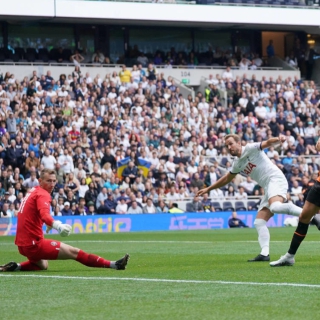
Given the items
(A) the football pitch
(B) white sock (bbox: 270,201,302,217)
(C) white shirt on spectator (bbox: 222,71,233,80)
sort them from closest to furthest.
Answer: (A) the football pitch < (B) white sock (bbox: 270,201,302,217) < (C) white shirt on spectator (bbox: 222,71,233,80)

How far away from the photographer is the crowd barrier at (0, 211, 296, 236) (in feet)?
87.8

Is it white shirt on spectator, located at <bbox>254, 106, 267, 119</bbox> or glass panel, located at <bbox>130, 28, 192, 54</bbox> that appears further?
glass panel, located at <bbox>130, 28, 192, 54</bbox>

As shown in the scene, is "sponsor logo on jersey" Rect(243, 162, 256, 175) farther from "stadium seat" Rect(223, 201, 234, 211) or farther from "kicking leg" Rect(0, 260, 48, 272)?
"stadium seat" Rect(223, 201, 234, 211)

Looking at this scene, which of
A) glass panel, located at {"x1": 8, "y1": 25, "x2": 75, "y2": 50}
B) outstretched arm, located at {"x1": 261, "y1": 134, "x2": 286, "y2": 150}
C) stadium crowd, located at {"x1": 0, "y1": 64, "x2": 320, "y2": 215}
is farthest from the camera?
glass panel, located at {"x1": 8, "y1": 25, "x2": 75, "y2": 50}

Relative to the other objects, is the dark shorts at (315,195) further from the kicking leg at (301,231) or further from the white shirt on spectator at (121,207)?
the white shirt on spectator at (121,207)

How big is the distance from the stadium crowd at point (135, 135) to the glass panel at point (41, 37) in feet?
12.7

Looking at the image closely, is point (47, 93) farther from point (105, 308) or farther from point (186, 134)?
point (105, 308)

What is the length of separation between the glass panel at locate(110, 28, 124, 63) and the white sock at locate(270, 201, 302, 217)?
28.1 m

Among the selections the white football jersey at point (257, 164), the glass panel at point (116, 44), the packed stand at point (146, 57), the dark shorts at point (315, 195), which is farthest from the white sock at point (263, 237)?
the glass panel at point (116, 44)

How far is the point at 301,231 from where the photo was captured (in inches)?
442

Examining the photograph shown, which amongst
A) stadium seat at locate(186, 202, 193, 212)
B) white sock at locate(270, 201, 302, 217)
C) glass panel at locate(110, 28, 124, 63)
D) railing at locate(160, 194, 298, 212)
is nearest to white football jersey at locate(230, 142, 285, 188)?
white sock at locate(270, 201, 302, 217)

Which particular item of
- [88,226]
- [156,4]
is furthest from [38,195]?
[156,4]

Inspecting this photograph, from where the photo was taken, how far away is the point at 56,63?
36.2 metres

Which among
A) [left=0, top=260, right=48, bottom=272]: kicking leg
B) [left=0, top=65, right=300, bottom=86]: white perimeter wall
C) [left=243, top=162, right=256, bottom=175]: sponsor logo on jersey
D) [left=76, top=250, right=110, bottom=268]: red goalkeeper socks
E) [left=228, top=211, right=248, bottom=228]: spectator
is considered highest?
[left=0, top=65, right=300, bottom=86]: white perimeter wall
